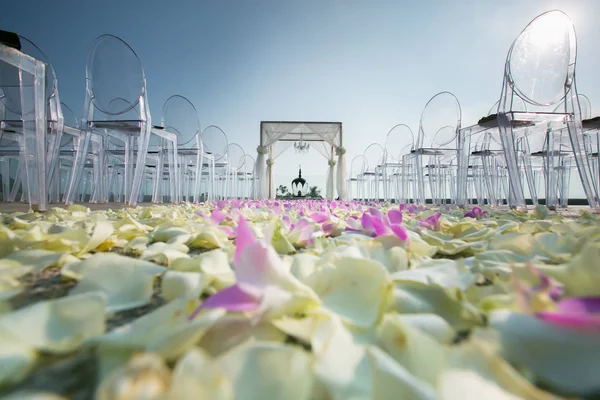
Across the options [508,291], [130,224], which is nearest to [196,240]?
[130,224]

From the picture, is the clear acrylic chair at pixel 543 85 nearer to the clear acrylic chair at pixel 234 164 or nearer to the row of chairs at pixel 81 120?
the row of chairs at pixel 81 120

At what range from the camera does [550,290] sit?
220mm

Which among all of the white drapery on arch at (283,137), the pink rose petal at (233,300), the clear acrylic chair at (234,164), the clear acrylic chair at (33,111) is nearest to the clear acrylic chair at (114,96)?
the clear acrylic chair at (33,111)

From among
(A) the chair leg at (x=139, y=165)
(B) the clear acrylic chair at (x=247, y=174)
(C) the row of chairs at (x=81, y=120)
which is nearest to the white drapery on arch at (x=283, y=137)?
(B) the clear acrylic chair at (x=247, y=174)

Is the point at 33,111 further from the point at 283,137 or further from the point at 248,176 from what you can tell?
the point at 248,176

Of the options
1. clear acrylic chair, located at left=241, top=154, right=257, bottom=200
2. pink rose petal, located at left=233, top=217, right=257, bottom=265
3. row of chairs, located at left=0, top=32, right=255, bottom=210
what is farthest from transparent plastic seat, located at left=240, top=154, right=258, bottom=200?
pink rose petal, located at left=233, top=217, right=257, bottom=265

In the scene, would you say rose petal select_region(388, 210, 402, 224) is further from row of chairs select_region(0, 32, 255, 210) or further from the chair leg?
the chair leg

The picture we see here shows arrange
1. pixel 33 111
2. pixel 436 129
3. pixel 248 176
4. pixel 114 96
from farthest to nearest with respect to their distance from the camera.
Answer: pixel 248 176 < pixel 436 129 < pixel 114 96 < pixel 33 111

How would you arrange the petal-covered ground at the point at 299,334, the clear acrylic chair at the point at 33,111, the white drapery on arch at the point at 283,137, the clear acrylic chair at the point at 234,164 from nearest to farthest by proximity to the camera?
1. the petal-covered ground at the point at 299,334
2. the clear acrylic chair at the point at 33,111
3. the clear acrylic chair at the point at 234,164
4. the white drapery on arch at the point at 283,137

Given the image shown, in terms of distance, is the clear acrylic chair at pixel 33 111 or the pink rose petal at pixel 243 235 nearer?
the pink rose petal at pixel 243 235

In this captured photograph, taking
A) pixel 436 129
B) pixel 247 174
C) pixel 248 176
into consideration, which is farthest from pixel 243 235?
pixel 248 176

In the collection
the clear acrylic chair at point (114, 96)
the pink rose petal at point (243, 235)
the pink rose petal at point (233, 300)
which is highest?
the clear acrylic chair at point (114, 96)

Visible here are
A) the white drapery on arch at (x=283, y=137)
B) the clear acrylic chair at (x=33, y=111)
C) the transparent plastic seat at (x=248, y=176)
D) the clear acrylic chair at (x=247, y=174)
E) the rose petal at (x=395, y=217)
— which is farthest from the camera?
the clear acrylic chair at (x=247, y=174)

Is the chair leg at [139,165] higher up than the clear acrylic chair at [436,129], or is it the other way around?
the clear acrylic chair at [436,129]
